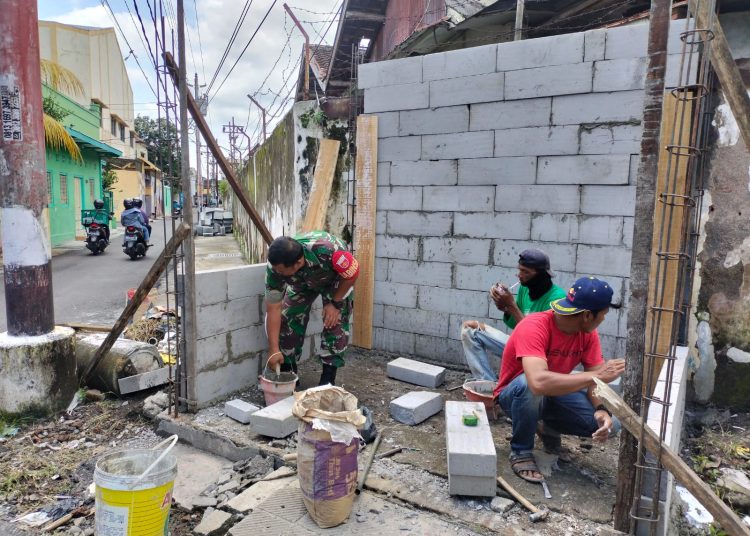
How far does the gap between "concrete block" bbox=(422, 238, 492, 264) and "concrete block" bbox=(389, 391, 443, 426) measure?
4.57 ft

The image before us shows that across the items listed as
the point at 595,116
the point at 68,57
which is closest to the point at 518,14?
the point at 595,116

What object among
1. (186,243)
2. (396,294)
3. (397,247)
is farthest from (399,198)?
(186,243)

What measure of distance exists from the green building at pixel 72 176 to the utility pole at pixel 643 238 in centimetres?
1567

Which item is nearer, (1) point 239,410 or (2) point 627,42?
(1) point 239,410

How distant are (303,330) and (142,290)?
4.18 ft

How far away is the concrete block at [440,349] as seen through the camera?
479cm

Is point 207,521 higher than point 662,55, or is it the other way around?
point 662,55

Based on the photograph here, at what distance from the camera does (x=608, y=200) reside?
401 centimetres

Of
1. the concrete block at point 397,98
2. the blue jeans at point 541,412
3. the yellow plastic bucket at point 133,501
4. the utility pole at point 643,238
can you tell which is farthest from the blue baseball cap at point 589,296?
the concrete block at point 397,98

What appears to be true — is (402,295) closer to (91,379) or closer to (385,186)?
(385,186)

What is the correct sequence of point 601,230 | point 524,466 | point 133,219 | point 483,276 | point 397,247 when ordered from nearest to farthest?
1. point 524,466
2. point 601,230
3. point 483,276
4. point 397,247
5. point 133,219

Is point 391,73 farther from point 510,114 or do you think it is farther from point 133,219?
point 133,219

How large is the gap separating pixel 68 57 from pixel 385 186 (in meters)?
30.6

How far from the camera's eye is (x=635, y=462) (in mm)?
2027
